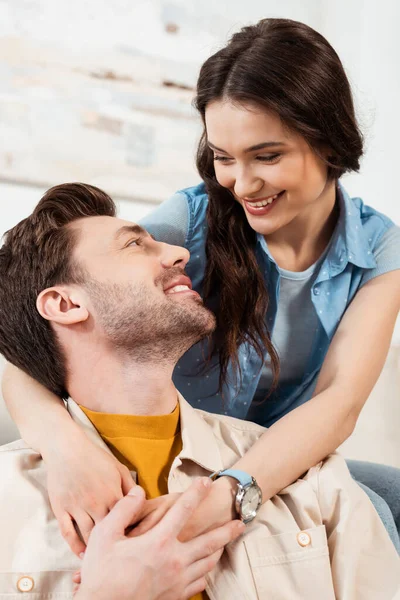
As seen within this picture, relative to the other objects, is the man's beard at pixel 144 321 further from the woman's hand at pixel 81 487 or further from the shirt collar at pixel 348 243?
the shirt collar at pixel 348 243

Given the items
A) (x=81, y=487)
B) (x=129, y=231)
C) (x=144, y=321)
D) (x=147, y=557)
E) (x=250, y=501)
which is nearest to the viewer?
(x=147, y=557)

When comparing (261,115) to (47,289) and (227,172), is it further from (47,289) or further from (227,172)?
(47,289)

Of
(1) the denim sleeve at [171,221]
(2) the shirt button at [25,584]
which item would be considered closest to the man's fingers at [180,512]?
(2) the shirt button at [25,584]

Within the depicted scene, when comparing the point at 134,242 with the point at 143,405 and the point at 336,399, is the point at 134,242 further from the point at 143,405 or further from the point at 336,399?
the point at 336,399

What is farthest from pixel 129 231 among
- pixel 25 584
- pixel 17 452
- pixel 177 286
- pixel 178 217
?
pixel 25 584

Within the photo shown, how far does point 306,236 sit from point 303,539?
756mm

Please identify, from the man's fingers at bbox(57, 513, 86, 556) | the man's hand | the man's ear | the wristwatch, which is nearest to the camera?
the man's hand

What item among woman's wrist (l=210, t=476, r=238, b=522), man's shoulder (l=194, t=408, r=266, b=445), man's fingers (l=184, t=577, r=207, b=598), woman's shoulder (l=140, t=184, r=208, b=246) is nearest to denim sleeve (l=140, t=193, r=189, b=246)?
woman's shoulder (l=140, t=184, r=208, b=246)

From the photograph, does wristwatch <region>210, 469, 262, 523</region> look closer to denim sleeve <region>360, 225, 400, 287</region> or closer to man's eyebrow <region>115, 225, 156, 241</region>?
man's eyebrow <region>115, 225, 156, 241</region>

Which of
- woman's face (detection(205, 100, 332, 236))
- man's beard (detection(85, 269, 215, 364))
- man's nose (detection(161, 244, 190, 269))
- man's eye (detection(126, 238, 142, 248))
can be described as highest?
woman's face (detection(205, 100, 332, 236))

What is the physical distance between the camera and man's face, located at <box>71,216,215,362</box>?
1340mm

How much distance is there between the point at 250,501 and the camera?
1.23 metres

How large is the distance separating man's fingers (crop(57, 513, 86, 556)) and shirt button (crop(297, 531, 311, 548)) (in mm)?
390

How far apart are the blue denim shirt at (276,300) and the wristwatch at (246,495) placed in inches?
19.3
